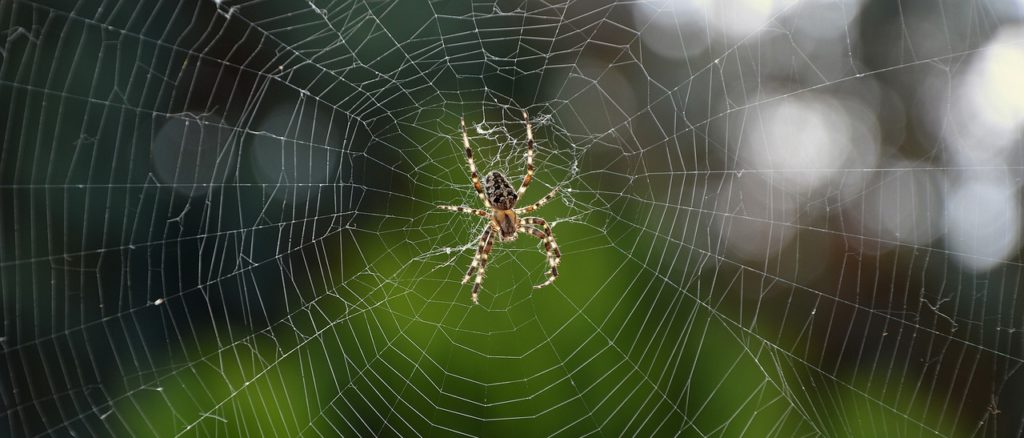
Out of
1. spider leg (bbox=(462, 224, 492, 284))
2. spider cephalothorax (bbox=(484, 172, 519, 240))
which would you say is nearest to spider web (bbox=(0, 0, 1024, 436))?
spider leg (bbox=(462, 224, 492, 284))

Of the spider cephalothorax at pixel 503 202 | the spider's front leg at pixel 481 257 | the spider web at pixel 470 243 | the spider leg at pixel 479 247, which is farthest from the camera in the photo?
the spider cephalothorax at pixel 503 202

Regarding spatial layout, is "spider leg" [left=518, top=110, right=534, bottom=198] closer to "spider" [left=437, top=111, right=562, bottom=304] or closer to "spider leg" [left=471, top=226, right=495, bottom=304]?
"spider" [left=437, top=111, right=562, bottom=304]

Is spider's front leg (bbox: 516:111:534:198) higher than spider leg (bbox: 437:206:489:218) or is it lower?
higher

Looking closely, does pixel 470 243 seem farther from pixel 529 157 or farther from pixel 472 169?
pixel 529 157

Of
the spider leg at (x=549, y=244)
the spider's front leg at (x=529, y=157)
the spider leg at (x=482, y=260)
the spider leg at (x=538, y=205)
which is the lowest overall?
the spider leg at (x=482, y=260)

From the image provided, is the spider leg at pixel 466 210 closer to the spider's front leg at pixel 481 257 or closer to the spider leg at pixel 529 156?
the spider's front leg at pixel 481 257

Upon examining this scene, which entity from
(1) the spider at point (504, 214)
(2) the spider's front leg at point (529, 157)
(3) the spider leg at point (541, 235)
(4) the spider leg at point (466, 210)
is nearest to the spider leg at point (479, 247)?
(1) the spider at point (504, 214)

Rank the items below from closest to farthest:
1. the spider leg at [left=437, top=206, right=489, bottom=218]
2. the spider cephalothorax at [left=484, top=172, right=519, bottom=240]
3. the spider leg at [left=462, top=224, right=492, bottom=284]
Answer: the spider leg at [left=437, top=206, right=489, bottom=218], the spider leg at [left=462, top=224, right=492, bottom=284], the spider cephalothorax at [left=484, top=172, right=519, bottom=240]
